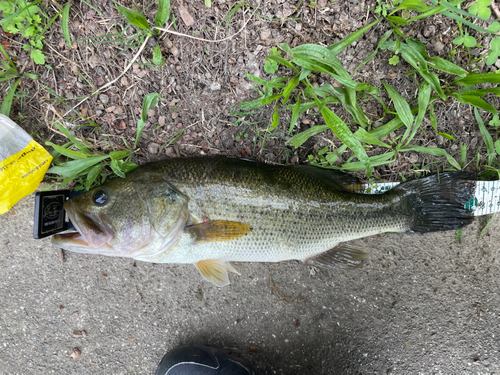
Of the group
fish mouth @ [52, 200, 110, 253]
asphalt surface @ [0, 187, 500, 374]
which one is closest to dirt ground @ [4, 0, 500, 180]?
fish mouth @ [52, 200, 110, 253]

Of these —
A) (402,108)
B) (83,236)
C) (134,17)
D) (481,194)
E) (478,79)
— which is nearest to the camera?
(83,236)

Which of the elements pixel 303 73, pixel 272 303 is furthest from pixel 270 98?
pixel 272 303

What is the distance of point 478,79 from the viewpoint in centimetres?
213

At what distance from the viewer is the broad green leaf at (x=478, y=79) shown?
2.08 meters

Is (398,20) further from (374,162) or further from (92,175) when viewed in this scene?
(92,175)

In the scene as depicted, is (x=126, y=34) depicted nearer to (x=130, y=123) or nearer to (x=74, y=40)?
(x=74, y=40)

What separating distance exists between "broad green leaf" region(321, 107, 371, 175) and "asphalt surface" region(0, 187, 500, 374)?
3.20 feet

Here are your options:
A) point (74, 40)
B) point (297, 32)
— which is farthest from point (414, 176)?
point (74, 40)

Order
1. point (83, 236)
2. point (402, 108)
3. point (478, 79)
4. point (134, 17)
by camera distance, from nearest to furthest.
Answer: point (83, 236)
point (134, 17)
point (478, 79)
point (402, 108)

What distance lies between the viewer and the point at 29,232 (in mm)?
2527

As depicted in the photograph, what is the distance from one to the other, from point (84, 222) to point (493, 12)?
142 inches

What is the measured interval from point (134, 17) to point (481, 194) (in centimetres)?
331

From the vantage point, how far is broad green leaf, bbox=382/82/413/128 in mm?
2217

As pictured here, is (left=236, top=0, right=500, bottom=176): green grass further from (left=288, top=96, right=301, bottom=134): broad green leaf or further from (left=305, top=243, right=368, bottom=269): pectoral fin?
(left=305, top=243, right=368, bottom=269): pectoral fin
